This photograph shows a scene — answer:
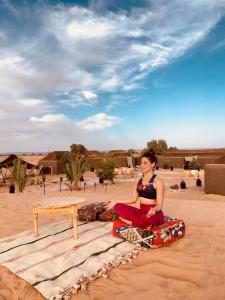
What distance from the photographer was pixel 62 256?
3.51 meters

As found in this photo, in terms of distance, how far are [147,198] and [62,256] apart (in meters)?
1.35

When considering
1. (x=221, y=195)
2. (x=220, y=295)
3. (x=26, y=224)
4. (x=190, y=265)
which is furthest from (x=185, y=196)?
(x=220, y=295)

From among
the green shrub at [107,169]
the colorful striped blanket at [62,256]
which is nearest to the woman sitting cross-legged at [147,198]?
the colorful striped blanket at [62,256]

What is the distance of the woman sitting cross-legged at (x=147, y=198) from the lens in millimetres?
3984

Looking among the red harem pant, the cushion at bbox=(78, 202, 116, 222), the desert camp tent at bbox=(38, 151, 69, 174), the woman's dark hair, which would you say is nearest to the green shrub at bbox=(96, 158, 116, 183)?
the desert camp tent at bbox=(38, 151, 69, 174)

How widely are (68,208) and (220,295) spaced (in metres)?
2.19

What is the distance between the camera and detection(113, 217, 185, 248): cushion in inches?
152

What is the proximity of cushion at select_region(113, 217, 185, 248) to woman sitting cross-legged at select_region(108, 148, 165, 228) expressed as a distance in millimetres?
87

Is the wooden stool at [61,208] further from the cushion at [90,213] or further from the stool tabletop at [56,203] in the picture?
the cushion at [90,213]

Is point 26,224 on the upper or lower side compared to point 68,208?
lower

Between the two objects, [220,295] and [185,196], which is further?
[185,196]

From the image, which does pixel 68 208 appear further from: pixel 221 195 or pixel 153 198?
pixel 221 195

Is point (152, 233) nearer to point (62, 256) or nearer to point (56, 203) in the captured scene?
point (62, 256)

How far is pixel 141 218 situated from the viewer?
4.00 meters
